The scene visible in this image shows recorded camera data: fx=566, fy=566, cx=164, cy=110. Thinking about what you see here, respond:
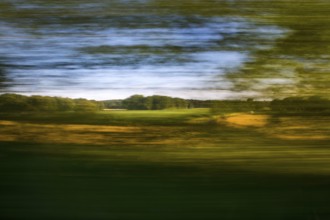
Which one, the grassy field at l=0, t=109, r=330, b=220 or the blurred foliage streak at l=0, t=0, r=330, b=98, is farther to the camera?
the blurred foliage streak at l=0, t=0, r=330, b=98

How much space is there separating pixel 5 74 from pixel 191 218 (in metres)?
2.18

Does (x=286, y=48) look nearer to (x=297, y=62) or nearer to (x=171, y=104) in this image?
(x=297, y=62)

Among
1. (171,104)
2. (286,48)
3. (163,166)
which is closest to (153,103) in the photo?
(171,104)

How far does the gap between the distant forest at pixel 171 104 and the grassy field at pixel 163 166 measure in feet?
0.21

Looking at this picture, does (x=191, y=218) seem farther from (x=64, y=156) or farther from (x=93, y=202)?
(x=64, y=156)

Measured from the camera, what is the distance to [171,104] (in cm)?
515

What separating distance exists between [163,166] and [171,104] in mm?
581

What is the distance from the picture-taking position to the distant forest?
16.8 feet

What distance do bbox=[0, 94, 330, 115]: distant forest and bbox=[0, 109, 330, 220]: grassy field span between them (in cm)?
6

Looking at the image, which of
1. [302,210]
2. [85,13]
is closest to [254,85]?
[302,210]

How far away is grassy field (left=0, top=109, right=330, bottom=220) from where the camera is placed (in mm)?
4469

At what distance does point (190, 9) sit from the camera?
17.2 ft

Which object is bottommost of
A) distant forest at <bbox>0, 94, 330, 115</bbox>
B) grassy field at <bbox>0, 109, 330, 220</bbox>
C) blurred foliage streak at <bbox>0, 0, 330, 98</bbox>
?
grassy field at <bbox>0, 109, 330, 220</bbox>

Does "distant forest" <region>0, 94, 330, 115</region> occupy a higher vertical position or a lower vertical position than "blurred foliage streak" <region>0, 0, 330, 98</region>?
lower
